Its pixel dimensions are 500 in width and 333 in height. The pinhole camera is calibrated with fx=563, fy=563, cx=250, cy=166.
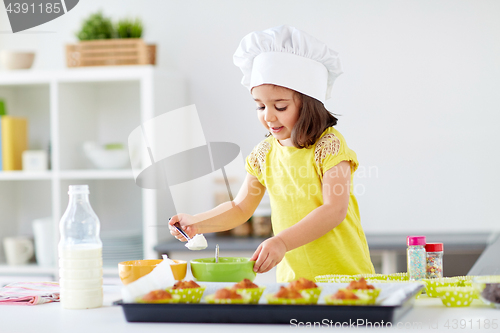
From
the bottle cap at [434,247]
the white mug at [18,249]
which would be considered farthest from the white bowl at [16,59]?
the bottle cap at [434,247]

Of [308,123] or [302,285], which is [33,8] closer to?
[308,123]

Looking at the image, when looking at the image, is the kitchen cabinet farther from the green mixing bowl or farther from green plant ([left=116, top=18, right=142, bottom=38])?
the green mixing bowl

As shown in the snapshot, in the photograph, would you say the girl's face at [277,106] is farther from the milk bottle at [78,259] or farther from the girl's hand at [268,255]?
the milk bottle at [78,259]

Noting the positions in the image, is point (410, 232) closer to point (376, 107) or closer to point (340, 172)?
point (376, 107)

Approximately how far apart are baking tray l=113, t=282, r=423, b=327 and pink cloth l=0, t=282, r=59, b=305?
28 cm

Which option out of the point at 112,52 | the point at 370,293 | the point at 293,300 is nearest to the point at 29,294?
the point at 293,300

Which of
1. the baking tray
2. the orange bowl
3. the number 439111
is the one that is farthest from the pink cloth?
the number 439111

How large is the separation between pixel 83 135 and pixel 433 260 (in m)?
1.95

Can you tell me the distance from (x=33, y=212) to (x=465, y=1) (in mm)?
2270

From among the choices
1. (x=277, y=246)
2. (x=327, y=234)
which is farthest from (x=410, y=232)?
(x=277, y=246)

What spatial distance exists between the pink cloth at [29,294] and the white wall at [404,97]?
4.88 ft

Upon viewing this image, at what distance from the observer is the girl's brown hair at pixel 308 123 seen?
145 centimetres

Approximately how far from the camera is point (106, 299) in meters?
1.10

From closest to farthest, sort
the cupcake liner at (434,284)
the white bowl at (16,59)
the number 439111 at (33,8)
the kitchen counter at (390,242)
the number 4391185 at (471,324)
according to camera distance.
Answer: the number 4391185 at (471,324) < the cupcake liner at (434,284) < the kitchen counter at (390,242) < the white bowl at (16,59) < the number 439111 at (33,8)
